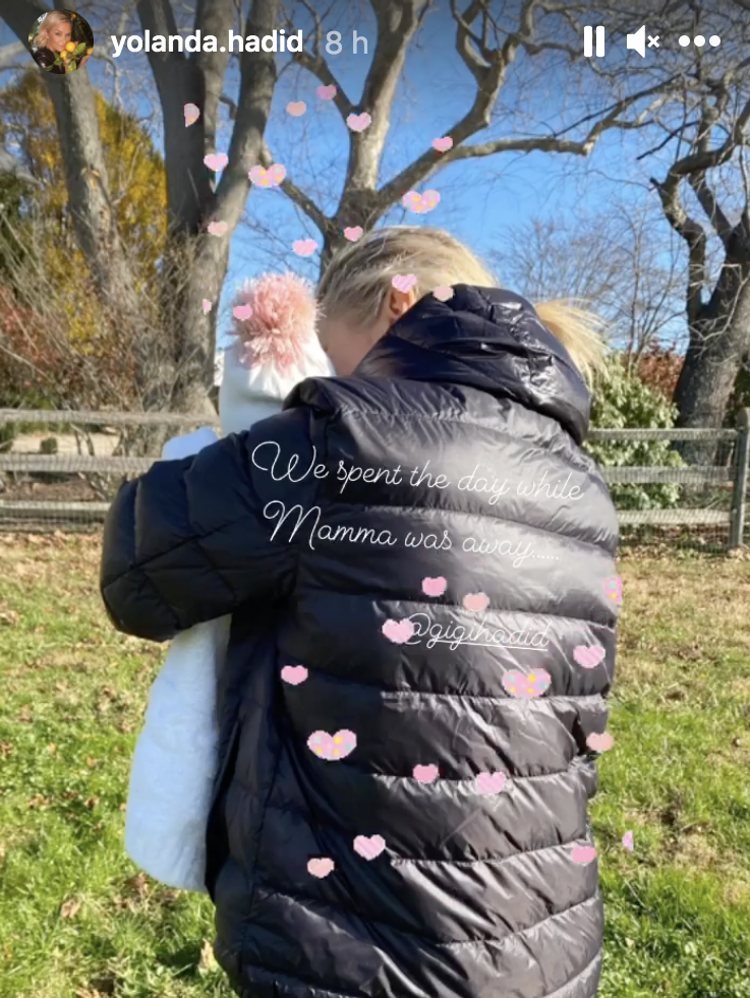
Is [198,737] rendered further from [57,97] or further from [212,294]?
[57,97]

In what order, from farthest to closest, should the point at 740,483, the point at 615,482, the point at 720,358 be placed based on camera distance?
the point at 720,358, the point at 615,482, the point at 740,483

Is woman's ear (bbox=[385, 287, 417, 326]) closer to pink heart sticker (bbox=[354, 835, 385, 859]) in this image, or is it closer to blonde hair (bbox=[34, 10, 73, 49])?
pink heart sticker (bbox=[354, 835, 385, 859])

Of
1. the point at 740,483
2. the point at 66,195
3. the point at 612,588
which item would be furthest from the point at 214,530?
the point at 66,195

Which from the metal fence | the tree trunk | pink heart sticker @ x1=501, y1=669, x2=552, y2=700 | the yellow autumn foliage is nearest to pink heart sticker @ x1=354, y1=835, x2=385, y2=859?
pink heart sticker @ x1=501, y1=669, x2=552, y2=700

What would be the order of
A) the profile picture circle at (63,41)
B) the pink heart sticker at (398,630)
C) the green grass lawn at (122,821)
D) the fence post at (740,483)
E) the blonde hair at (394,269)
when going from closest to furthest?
1. the pink heart sticker at (398,630)
2. the blonde hair at (394,269)
3. the green grass lawn at (122,821)
4. the fence post at (740,483)
5. the profile picture circle at (63,41)

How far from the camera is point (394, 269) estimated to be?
4.22ft

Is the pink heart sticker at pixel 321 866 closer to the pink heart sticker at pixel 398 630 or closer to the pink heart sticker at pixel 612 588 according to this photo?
the pink heart sticker at pixel 398 630

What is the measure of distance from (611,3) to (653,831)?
31.6 feet

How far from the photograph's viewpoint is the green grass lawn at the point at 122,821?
2.37 meters

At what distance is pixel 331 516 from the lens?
3.50ft

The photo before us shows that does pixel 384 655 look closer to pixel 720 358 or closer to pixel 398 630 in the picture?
pixel 398 630

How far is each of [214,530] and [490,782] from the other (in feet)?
1.50

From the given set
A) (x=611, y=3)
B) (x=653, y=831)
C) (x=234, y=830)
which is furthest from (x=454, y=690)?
(x=611, y=3)

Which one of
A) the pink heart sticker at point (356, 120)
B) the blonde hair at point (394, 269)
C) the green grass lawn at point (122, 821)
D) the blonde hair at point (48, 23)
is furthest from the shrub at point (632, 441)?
the blonde hair at point (394, 269)
